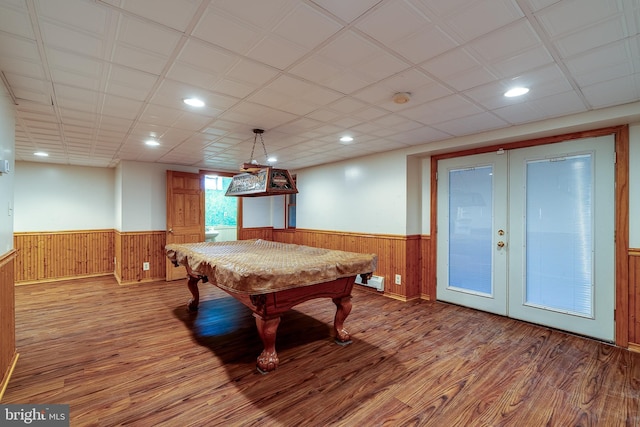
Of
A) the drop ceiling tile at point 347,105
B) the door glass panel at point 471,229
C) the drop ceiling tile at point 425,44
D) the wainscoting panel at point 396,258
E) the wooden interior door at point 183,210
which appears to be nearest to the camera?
the drop ceiling tile at point 425,44

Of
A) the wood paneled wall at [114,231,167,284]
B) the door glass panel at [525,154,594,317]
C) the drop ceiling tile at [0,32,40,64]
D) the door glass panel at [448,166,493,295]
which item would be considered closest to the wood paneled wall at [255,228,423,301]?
the door glass panel at [448,166,493,295]

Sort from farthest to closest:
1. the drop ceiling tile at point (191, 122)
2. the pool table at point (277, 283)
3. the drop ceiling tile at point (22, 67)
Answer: the drop ceiling tile at point (191, 122), the pool table at point (277, 283), the drop ceiling tile at point (22, 67)

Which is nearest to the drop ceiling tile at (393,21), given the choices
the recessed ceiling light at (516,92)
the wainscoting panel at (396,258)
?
the recessed ceiling light at (516,92)

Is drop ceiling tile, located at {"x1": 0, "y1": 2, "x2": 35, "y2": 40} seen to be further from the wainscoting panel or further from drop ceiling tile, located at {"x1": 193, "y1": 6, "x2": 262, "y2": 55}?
the wainscoting panel

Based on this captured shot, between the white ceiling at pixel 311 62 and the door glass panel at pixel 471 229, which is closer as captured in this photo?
the white ceiling at pixel 311 62

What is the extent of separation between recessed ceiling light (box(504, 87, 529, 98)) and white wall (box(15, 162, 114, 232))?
23.3 ft

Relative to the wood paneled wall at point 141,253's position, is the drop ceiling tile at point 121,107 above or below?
above

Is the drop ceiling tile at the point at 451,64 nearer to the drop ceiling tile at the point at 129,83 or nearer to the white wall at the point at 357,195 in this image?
the drop ceiling tile at the point at 129,83

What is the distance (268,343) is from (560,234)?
3.34 meters

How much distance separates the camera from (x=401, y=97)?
7.97 feet

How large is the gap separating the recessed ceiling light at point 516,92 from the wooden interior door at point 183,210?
17.3 ft

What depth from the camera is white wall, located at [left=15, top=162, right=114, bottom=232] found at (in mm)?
5348

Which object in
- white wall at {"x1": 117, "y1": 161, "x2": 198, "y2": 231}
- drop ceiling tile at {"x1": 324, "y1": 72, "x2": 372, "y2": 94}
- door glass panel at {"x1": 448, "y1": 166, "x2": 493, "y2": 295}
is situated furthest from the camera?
white wall at {"x1": 117, "y1": 161, "x2": 198, "y2": 231}

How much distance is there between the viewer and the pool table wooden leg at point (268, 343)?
2.40 metres
